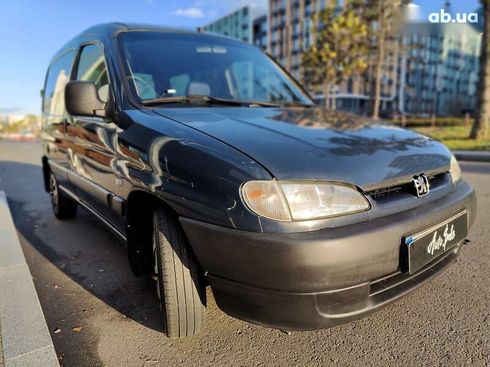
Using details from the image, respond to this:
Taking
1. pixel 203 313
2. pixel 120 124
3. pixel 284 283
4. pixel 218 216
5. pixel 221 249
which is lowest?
pixel 203 313

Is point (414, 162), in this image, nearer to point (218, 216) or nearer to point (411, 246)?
point (411, 246)

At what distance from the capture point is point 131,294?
8.61ft

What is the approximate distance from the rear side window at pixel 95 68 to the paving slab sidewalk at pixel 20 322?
4.24 ft

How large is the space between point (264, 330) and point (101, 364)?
0.84 meters

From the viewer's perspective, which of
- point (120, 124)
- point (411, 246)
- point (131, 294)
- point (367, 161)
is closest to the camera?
point (411, 246)

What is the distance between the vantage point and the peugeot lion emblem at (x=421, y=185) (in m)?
1.91

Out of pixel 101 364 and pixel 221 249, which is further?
pixel 101 364

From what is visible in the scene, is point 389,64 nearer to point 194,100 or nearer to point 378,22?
point 378,22

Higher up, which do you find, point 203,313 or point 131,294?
point 203,313

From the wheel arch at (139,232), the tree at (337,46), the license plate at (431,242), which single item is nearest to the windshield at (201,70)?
the wheel arch at (139,232)

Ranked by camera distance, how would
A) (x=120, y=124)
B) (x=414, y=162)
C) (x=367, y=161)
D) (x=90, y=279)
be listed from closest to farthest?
(x=367, y=161)
(x=414, y=162)
(x=120, y=124)
(x=90, y=279)

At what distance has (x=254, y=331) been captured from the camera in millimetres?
2148

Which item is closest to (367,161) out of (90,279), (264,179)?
(264,179)

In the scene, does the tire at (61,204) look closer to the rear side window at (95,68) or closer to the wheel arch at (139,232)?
the rear side window at (95,68)
